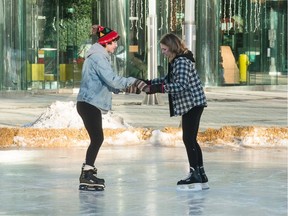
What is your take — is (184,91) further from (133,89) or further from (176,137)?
(176,137)

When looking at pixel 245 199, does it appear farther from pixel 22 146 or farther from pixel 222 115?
pixel 222 115

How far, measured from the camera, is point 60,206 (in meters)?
10.1

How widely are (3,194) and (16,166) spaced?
8.52 ft

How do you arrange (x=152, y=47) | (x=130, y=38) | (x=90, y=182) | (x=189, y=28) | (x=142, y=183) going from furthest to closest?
(x=130, y=38)
(x=152, y=47)
(x=189, y=28)
(x=142, y=183)
(x=90, y=182)

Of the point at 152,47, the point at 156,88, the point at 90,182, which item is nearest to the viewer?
the point at 156,88

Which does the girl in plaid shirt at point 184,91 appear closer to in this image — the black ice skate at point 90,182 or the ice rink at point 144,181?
the ice rink at point 144,181

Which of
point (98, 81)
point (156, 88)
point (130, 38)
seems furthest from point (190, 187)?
point (130, 38)

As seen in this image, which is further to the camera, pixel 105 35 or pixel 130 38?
pixel 130 38

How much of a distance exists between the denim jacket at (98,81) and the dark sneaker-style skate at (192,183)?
3.64 ft

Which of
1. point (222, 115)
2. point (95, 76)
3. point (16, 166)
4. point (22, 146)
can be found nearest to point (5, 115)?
point (222, 115)

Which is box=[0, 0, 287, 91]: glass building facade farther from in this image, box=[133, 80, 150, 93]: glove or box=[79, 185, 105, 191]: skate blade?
box=[133, 80, 150, 93]: glove

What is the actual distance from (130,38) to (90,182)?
2429 cm

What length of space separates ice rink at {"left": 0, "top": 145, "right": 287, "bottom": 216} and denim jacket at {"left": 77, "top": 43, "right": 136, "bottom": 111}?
3.13ft

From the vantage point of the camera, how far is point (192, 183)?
36.8 feet
